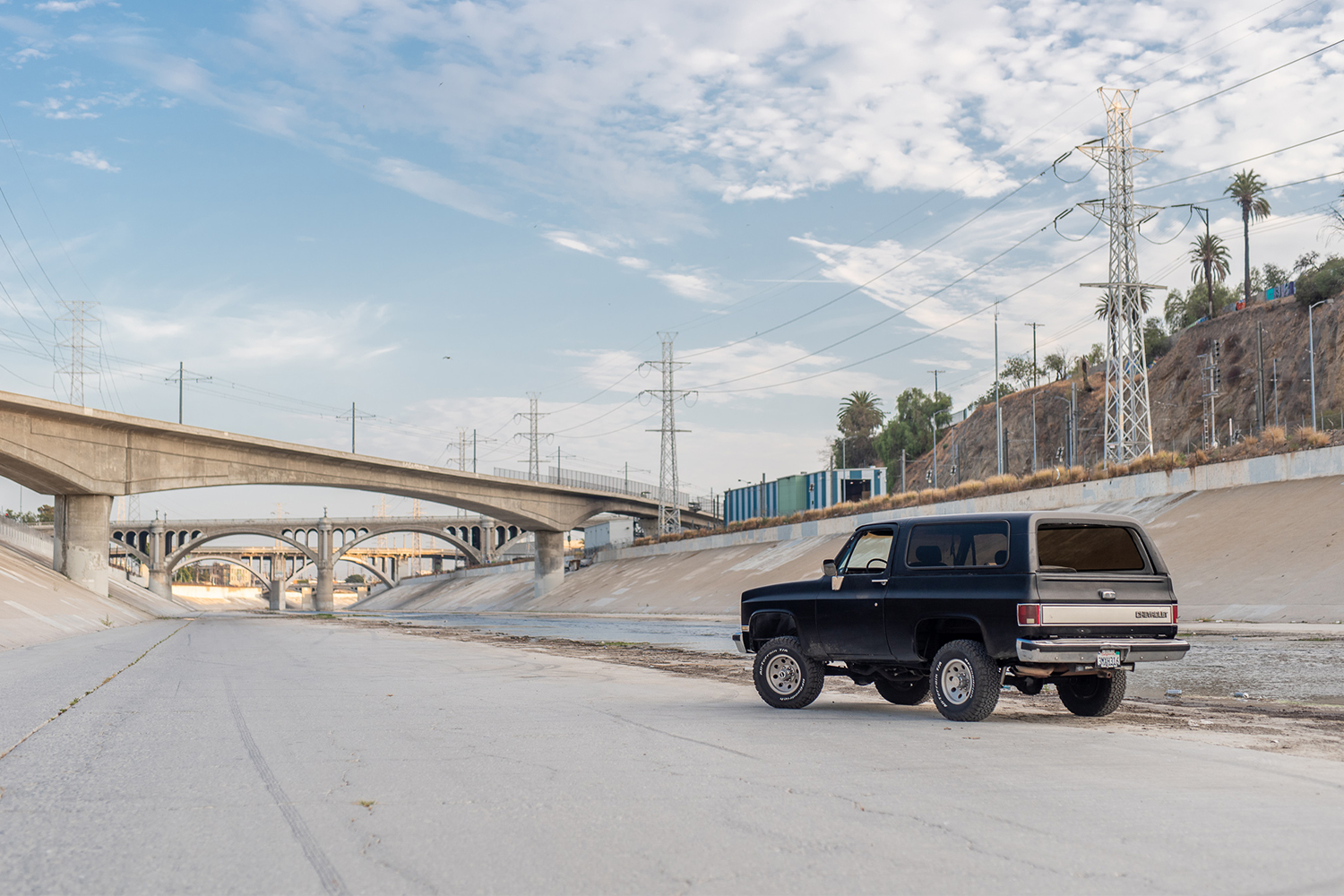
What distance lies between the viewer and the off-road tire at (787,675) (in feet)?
37.9

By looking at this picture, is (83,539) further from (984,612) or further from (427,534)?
(427,534)

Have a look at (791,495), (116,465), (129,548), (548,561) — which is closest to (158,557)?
(129,548)

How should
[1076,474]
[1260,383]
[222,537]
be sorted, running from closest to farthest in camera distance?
[1076,474] < [1260,383] < [222,537]

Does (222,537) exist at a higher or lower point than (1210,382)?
lower

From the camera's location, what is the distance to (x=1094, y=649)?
9789 millimetres

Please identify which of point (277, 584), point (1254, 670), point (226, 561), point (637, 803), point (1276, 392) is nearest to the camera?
point (637, 803)

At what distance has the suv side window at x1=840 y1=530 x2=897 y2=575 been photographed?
11156 mm

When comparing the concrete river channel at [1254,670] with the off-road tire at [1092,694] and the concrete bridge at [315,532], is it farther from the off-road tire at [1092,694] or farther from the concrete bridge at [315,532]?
the concrete bridge at [315,532]

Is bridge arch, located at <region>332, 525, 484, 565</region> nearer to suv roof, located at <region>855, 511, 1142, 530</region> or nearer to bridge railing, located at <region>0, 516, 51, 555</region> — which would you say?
bridge railing, located at <region>0, 516, 51, 555</region>

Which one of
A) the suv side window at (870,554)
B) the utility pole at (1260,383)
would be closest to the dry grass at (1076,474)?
the utility pole at (1260,383)

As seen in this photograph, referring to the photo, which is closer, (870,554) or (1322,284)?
(870,554)

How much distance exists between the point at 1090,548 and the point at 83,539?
58.2 metres

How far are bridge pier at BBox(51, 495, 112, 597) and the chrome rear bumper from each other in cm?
5655

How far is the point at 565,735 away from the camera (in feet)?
30.4
